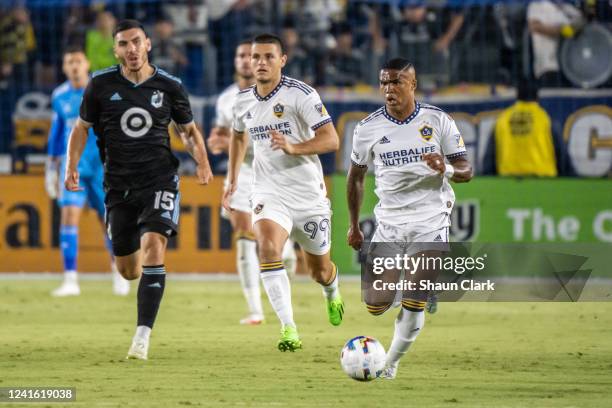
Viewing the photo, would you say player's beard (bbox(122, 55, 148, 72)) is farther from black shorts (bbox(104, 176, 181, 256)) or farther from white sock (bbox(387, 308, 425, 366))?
white sock (bbox(387, 308, 425, 366))

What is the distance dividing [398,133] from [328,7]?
10.1 metres

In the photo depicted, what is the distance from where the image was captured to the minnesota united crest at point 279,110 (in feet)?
30.9

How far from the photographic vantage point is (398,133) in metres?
8.52

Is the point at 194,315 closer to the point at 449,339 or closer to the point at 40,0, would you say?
the point at 449,339

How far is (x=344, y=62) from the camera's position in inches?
704

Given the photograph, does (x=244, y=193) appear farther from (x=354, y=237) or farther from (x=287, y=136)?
(x=354, y=237)

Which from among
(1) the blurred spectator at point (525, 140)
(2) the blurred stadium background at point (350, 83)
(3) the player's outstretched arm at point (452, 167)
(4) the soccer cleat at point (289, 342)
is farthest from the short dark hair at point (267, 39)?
(1) the blurred spectator at point (525, 140)

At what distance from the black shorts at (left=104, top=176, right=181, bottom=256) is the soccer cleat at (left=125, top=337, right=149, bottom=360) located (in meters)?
0.79

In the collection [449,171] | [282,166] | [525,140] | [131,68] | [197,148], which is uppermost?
[131,68]

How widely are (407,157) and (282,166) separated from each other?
51.4 inches

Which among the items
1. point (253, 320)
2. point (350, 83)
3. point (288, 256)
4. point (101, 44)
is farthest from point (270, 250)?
point (101, 44)

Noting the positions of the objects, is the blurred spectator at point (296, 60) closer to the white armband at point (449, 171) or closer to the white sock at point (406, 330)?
the white armband at point (449, 171)

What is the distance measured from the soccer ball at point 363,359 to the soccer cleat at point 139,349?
181cm

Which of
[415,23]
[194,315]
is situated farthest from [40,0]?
[194,315]
